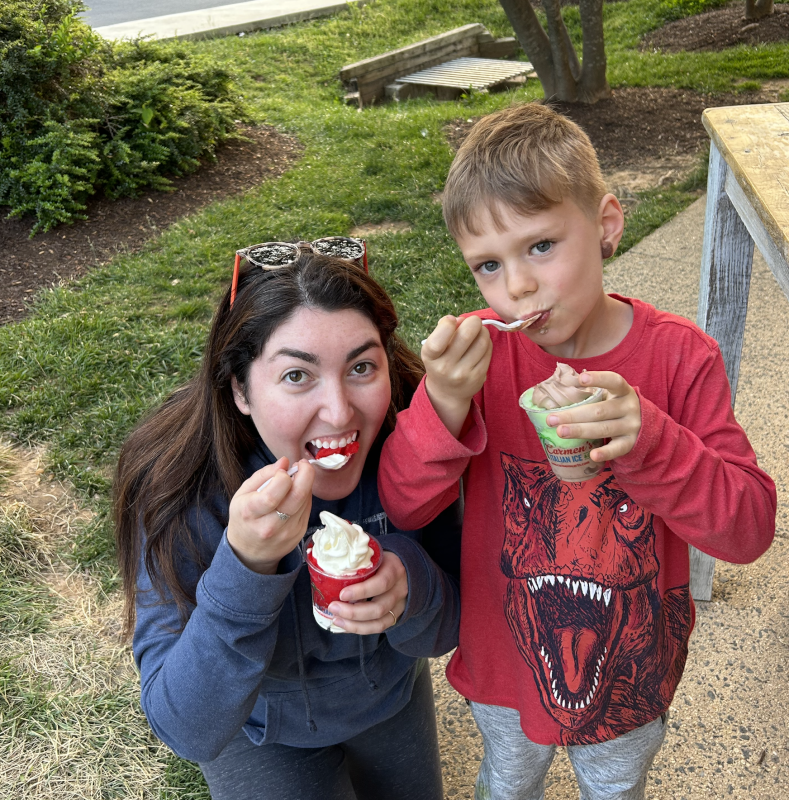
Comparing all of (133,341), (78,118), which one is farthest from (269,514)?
(78,118)

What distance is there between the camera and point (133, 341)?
4918 mm

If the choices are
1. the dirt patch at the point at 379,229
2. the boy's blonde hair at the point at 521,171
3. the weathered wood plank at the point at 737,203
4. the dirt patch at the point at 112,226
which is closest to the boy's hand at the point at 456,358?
the boy's blonde hair at the point at 521,171

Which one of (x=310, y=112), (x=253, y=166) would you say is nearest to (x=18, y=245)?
(x=253, y=166)

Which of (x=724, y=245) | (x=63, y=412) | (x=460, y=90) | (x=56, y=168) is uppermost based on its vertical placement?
(x=724, y=245)

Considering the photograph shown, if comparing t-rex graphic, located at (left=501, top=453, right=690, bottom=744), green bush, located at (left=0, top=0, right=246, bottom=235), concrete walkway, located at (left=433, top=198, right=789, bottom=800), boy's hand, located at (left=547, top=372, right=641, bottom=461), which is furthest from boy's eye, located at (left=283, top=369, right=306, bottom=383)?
green bush, located at (left=0, top=0, right=246, bottom=235)

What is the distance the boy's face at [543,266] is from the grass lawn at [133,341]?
80.1 inches

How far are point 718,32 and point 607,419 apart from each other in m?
11.0

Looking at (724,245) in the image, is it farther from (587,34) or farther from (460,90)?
(460,90)

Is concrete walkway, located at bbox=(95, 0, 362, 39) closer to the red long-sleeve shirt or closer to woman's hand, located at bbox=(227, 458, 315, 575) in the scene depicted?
the red long-sleeve shirt

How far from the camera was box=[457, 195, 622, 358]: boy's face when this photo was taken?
1.56m

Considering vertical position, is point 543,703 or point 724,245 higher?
point 724,245

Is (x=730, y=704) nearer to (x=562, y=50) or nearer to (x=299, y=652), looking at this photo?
(x=299, y=652)

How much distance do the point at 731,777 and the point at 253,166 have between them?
6.62m

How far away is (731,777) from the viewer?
2506mm
